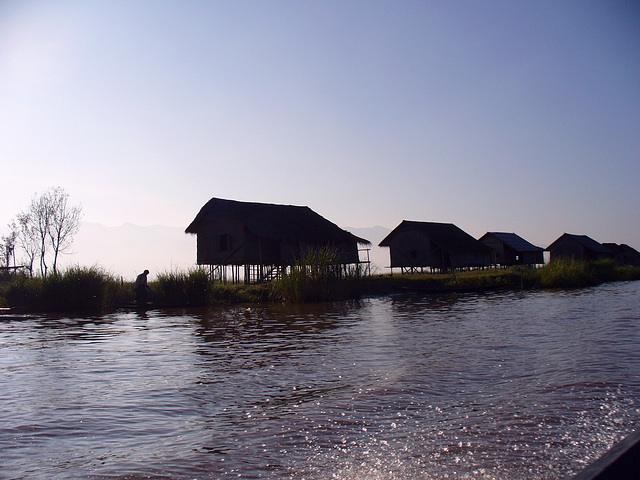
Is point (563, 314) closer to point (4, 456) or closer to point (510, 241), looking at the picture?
point (4, 456)

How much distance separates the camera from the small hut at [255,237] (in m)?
30.8

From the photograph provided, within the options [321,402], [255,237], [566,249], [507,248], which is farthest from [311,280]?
[566,249]

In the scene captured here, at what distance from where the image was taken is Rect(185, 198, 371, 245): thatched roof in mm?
30750

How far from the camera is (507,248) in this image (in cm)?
5022

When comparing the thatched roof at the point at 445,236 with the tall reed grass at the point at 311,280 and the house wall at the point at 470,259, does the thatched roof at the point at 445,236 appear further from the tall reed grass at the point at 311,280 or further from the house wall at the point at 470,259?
the tall reed grass at the point at 311,280

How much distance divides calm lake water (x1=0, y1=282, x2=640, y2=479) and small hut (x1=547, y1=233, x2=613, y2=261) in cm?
4748

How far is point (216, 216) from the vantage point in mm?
32438

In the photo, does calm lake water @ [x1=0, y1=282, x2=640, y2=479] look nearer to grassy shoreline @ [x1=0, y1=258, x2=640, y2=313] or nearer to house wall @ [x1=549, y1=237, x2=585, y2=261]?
grassy shoreline @ [x1=0, y1=258, x2=640, y2=313]

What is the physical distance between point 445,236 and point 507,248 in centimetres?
1007

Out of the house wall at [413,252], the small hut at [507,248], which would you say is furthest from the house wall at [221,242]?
the small hut at [507,248]

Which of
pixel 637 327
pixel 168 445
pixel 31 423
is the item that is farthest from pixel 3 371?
pixel 637 327

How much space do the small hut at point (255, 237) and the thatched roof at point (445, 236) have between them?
949 centimetres

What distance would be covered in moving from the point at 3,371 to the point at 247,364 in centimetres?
349

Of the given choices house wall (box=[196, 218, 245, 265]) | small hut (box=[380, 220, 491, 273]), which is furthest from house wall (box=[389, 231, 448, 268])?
house wall (box=[196, 218, 245, 265])
